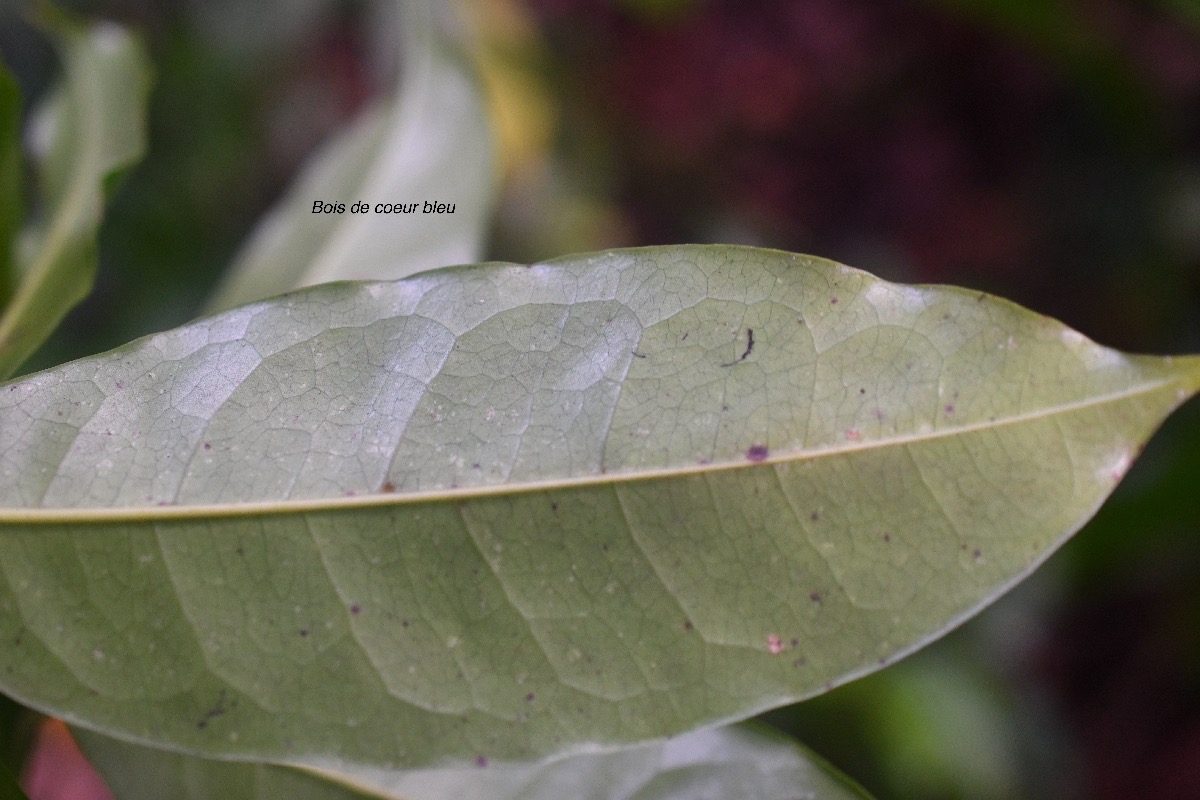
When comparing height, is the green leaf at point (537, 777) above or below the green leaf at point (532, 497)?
below

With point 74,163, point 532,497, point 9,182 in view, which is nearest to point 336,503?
point 532,497

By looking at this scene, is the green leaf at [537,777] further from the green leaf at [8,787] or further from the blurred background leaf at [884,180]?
the blurred background leaf at [884,180]

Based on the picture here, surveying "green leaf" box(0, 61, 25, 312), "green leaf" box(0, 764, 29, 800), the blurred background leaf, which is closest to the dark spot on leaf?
"green leaf" box(0, 764, 29, 800)

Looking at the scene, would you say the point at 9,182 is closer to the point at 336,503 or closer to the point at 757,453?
the point at 336,503

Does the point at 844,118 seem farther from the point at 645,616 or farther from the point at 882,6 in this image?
the point at 645,616

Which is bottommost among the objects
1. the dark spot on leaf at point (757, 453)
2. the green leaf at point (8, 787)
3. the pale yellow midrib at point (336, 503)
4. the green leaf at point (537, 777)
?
the green leaf at point (537, 777)

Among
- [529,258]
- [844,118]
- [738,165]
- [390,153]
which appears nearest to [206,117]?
[529,258]

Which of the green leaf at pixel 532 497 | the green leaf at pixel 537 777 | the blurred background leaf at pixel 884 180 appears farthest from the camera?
the blurred background leaf at pixel 884 180

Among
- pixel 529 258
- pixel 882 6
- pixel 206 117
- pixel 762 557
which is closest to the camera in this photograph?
pixel 762 557

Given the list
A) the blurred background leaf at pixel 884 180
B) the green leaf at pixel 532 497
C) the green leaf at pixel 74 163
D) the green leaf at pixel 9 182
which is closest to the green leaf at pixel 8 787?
the green leaf at pixel 532 497
